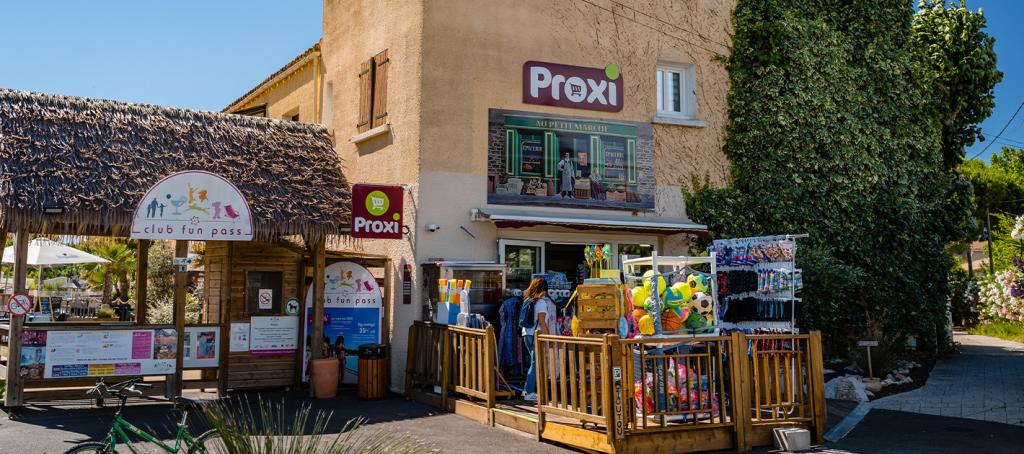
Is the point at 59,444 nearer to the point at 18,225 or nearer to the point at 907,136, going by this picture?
the point at 18,225

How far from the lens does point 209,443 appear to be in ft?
24.4

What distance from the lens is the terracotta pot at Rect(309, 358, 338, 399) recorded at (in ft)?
41.1

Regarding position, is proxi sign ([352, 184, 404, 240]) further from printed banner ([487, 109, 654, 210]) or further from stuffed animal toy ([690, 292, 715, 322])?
stuffed animal toy ([690, 292, 715, 322])

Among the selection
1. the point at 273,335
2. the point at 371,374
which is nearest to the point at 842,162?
the point at 371,374

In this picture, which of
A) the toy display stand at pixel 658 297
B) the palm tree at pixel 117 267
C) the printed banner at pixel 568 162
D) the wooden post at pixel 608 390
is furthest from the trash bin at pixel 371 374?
the palm tree at pixel 117 267

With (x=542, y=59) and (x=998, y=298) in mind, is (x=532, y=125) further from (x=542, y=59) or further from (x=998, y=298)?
(x=998, y=298)

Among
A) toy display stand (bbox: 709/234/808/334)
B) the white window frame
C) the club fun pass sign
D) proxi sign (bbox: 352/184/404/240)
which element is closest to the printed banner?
the white window frame

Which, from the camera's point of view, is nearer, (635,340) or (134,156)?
(635,340)

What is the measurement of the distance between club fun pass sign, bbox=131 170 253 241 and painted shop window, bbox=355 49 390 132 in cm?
354

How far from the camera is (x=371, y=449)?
4.56 meters

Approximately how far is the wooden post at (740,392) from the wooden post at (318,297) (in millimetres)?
6680

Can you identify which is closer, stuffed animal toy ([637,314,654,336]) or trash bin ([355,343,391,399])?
stuffed animal toy ([637,314,654,336])

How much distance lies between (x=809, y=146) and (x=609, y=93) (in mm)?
4357

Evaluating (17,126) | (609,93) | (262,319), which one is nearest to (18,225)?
(17,126)
